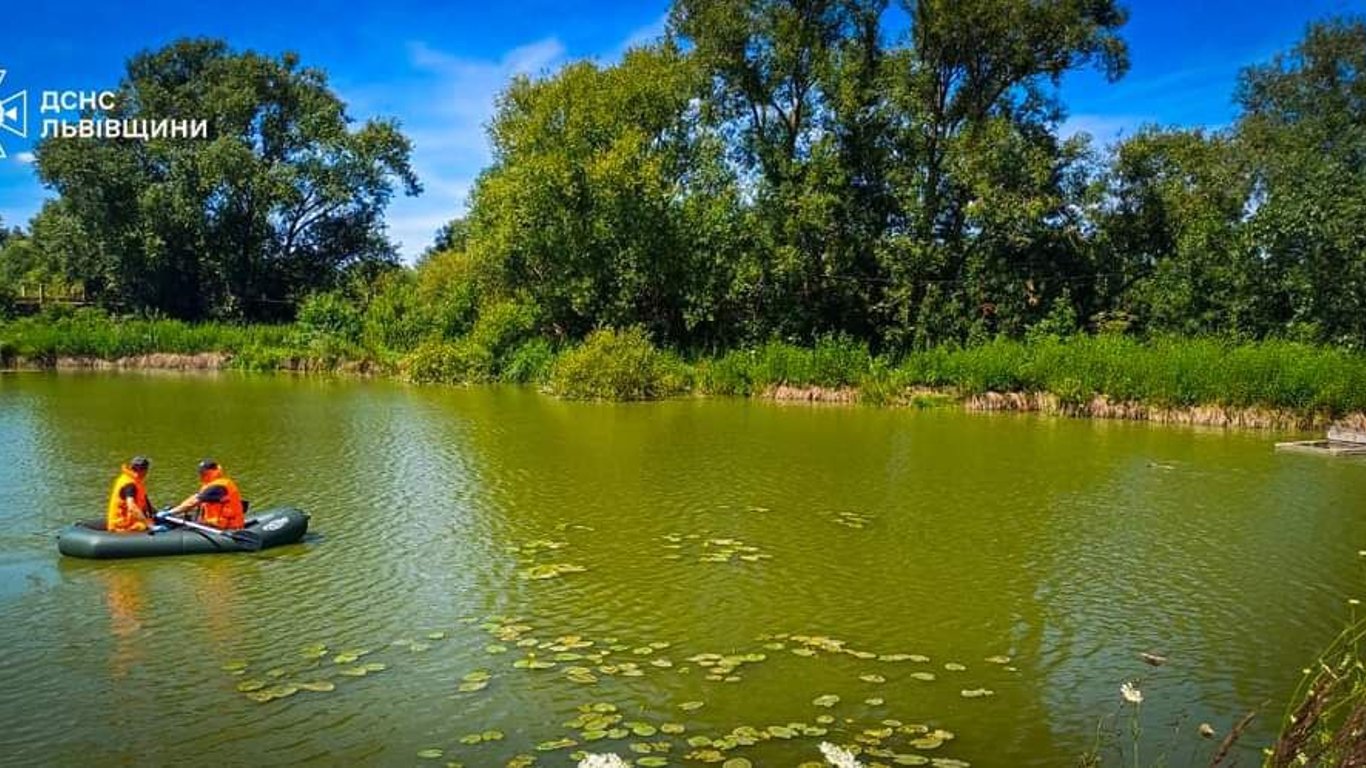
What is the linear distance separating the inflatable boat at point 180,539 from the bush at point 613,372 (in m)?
18.5

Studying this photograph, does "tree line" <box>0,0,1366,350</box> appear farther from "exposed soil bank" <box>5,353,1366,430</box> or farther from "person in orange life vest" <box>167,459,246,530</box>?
"person in orange life vest" <box>167,459,246,530</box>

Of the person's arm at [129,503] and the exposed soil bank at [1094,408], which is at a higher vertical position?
the exposed soil bank at [1094,408]

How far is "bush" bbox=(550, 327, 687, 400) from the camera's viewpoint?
30344mm

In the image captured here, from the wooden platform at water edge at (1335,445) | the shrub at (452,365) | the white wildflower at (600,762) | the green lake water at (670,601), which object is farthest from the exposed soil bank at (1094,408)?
the white wildflower at (600,762)

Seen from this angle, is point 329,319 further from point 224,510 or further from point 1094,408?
point 224,510

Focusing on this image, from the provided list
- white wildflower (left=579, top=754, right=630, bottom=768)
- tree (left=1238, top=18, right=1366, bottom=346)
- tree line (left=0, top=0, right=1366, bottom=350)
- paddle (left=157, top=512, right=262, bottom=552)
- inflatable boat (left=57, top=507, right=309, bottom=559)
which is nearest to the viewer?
white wildflower (left=579, top=754, right=630, bottom=768)

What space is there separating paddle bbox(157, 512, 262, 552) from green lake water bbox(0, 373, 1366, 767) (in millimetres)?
167

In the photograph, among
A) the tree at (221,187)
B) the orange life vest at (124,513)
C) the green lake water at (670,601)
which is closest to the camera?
the green lake water at (670,601)

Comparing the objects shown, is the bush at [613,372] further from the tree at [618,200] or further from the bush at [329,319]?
the bush at [329,319]

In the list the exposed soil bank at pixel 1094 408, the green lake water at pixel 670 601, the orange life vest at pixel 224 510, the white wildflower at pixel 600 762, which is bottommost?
the green lake water at pixel 670 601

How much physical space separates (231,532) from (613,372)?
19.1 m

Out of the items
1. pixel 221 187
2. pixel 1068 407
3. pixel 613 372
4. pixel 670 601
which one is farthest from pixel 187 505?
pixel 221 187

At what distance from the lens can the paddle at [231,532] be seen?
447 inches

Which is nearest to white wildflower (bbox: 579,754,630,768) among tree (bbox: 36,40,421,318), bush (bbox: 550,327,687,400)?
bush (bbox: 550,327,687,400)
